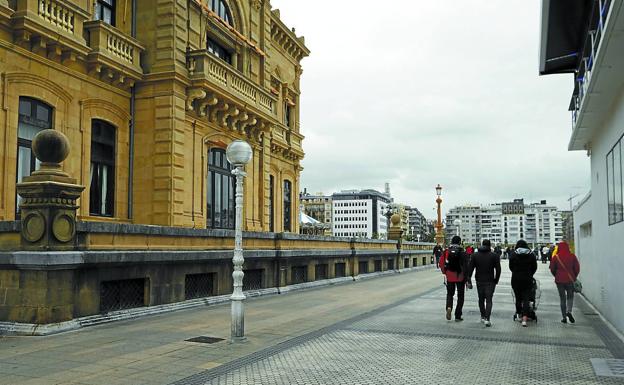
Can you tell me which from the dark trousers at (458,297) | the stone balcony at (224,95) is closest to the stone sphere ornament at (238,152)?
the dark trousers at (458,297)

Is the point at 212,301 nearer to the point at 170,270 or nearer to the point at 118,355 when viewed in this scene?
the point at 170,270

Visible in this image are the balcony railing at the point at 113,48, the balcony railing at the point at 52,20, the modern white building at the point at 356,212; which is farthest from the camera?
the modern white building at the point at 356,212

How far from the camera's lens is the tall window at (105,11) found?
17578 millimetres

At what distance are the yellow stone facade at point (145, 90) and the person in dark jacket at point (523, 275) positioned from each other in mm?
10982

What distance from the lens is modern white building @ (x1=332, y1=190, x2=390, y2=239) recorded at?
628 feet

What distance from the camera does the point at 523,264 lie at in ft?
38.9

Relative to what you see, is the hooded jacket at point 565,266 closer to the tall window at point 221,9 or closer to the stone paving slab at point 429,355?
the stone paving slab at point 429,355

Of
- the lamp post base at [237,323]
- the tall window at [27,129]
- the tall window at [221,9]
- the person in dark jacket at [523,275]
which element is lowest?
the lamp post base at [237,323]

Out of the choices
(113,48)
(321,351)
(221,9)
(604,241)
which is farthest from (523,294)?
(221,9)

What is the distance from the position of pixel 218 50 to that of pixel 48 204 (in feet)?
47.1

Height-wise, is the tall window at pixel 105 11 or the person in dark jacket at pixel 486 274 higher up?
the tall window at pixel 105 11

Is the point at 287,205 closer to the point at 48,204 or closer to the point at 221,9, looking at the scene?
the point at 221,9

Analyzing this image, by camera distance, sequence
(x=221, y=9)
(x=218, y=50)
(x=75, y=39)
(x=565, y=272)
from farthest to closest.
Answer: (x=221, y=9) → (x=218, y=50) → (x=75, y=39) → (x=565, y=272)

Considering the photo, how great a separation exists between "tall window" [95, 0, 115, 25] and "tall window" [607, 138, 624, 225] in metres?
15.0
